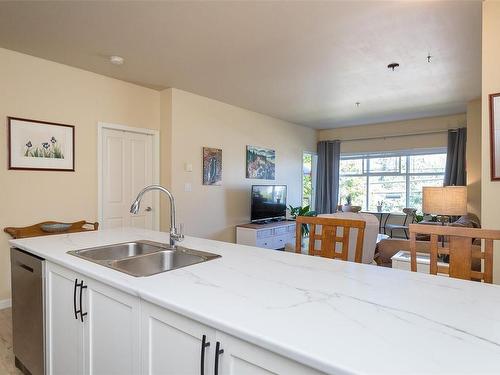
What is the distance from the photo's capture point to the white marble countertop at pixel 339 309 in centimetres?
69

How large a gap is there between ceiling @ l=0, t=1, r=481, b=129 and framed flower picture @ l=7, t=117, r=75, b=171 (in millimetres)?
715

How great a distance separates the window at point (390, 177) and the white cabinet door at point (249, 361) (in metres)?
6.41

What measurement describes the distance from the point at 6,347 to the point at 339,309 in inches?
104

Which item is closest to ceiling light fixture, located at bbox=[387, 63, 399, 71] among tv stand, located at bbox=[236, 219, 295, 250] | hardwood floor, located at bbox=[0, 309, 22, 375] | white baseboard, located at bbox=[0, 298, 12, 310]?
tv stand, located at bbox=[236, 219, 295, 250]

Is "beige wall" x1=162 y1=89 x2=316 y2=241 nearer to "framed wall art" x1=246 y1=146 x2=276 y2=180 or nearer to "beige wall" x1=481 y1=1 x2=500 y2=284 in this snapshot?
"framed wall art" x1=246 y1=146 x2=276 y2=180

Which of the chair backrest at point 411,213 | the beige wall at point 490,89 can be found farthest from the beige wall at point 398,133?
the beige wall at point 490,89

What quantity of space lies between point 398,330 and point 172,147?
3880 mm

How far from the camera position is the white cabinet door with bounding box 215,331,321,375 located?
0.76 m

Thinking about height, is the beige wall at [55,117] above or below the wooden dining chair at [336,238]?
above

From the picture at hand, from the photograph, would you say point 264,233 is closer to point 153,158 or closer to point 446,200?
point 153,158

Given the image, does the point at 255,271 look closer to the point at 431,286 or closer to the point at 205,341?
the point at 205,341

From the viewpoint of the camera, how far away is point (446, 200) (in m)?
2.76

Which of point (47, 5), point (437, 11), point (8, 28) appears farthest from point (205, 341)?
point (8, 28)

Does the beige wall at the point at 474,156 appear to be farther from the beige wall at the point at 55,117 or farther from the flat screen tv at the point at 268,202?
the beige wall at the point at 55,117
